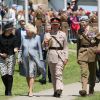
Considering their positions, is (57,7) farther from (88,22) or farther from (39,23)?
(88,22)

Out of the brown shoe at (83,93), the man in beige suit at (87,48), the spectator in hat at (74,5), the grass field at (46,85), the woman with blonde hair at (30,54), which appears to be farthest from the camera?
the spectator in hat at (74,5)

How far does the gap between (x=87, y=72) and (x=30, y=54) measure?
1.51 meters

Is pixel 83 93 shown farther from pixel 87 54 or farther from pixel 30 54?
pixel 30 54

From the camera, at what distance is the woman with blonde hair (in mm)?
15375

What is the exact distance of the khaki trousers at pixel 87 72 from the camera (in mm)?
15180

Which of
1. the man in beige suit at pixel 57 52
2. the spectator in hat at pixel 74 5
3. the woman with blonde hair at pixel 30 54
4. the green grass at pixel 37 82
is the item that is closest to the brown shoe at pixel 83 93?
the man in beige suit at pixel 57 52

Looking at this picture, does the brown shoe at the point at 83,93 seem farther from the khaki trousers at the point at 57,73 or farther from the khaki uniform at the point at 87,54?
the khaki trousers at the point at 57,73

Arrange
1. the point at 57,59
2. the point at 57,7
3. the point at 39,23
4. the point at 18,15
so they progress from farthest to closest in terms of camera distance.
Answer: the point at 57,7
the point at 18,15
the point at 39,23
the point at 57,59

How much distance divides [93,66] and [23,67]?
1.79m

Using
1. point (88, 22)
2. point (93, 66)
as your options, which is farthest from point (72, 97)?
point (88, 22)

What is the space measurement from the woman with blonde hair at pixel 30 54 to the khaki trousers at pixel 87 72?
44.2 inches

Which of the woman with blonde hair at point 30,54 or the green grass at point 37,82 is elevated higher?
the woman with blonde hair at point 30,54

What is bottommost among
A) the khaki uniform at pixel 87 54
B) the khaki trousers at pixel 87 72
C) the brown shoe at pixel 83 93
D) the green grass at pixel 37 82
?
the green grass at pixel 37 82

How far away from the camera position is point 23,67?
15.6 m
